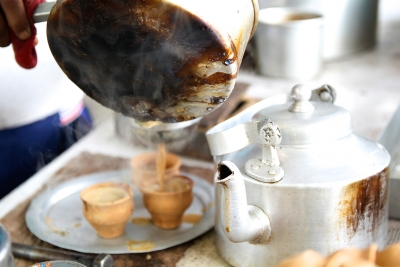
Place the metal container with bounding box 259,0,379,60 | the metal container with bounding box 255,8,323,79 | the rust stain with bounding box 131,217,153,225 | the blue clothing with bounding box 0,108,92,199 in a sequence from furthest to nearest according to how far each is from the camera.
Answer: the metal container with bounding box 259,0,379,60 < the metal container with bounding box 255,8,323,79 < the blue clothing with bounding box 0,108,92,199 < the rust stain with bounding box 131,217,153,225

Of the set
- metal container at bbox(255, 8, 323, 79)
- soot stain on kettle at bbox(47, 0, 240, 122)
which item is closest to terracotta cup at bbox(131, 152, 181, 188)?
soot stain on kettle at bbox(47, 0, 240, 122)

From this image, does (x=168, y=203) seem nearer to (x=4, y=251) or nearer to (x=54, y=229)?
(x=54, y=229)

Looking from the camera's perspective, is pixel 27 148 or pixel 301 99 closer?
pixel 301 99

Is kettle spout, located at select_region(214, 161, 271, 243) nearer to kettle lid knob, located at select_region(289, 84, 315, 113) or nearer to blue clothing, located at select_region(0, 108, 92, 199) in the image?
kettle lid knob, located at select_region(289, 84, 315, 113)

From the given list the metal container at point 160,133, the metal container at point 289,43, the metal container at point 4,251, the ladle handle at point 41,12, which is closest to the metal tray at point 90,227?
the metal container at point 160,133

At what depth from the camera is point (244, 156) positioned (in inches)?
38.3

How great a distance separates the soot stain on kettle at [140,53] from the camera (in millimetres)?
728

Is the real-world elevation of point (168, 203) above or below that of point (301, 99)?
below

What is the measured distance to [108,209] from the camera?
3.43ft

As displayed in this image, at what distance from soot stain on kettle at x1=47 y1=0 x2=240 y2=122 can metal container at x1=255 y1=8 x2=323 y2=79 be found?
3.69 feet

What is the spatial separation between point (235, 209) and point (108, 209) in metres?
0.34

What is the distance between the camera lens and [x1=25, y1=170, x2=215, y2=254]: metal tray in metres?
1.05

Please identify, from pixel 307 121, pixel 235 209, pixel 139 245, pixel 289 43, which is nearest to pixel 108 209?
pixel 139 245

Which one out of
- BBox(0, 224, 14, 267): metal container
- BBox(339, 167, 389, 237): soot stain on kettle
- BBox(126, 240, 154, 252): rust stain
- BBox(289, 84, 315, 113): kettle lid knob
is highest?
BBox(289, 84, 315, 113): kettle lid knob
